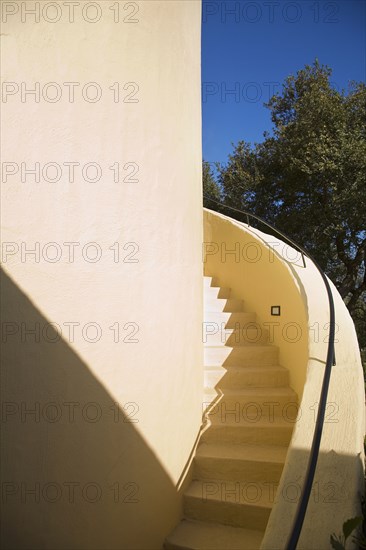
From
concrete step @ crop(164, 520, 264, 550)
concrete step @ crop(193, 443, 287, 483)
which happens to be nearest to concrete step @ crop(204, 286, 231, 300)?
concrete step @ crop(193, 443, 287, 483)

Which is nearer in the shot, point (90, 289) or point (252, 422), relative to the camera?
point (90, 289)

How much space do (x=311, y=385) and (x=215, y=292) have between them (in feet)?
10.8

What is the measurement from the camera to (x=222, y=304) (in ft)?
19.9

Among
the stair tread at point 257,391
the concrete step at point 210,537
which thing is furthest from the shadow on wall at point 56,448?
the stair tread at point 257,391

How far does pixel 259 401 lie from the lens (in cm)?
443

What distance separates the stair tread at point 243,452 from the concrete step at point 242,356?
42.3 inches

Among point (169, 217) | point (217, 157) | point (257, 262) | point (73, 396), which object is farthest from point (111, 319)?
point (217, 157)

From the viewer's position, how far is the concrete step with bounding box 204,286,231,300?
20.4 feet

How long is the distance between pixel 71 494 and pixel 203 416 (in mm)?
2005

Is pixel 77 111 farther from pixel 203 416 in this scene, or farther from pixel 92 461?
pixel 203 416

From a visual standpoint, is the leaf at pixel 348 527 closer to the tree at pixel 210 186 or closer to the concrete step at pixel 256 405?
the concrete step at pixel 256 405

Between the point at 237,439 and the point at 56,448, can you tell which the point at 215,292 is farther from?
the point at 56,448

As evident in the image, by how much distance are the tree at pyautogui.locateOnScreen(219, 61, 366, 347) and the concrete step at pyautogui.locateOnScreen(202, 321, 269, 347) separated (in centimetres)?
665

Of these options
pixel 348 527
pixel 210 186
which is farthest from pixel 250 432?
pixel 210 186
